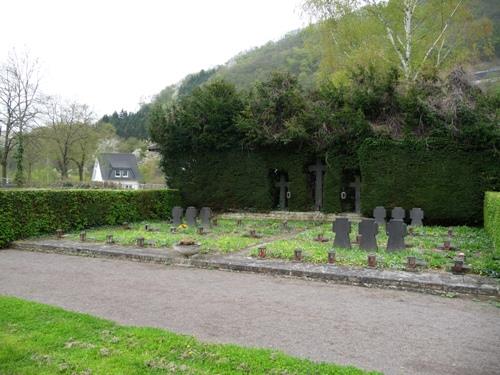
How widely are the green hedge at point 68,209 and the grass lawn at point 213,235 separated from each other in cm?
72

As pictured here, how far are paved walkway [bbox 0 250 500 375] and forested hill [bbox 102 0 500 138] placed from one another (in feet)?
52.2

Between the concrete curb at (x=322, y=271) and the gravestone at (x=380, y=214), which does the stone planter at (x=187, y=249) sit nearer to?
the concrete curb at (x=322, y=271)

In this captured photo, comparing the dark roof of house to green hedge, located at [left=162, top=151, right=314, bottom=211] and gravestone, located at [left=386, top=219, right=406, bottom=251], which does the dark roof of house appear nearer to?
green hedge, located at [left=162, top=151, right=314, bottom=211]

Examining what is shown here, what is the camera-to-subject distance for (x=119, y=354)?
4000 mm

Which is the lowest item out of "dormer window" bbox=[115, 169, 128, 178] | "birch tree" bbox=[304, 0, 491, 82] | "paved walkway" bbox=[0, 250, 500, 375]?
"paved walkway" bbox=[0, 250, 500, 375]

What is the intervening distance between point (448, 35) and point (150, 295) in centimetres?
2203

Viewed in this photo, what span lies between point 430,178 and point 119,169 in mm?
55394

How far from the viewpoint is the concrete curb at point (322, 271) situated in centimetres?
695

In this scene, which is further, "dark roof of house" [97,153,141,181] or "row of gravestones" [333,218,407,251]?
"dark roof of house" [97,153,141,181]

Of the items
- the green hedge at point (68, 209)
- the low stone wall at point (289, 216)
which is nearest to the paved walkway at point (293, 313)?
the green hedge at point (68, 209)

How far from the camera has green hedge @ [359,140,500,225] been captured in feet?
51.2

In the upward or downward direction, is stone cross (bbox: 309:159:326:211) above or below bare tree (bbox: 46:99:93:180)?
below

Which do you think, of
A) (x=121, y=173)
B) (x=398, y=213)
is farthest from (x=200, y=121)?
(x=121, y=173)

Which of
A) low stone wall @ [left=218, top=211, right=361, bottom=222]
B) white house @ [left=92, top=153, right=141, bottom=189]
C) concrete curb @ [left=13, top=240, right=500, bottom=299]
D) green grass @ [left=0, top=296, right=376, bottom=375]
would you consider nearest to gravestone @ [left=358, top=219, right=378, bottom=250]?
concrete curb @ [left=13, top=240, right=500, bottom=299]
